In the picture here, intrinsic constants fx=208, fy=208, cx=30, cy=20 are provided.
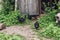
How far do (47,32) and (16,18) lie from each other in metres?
2.54

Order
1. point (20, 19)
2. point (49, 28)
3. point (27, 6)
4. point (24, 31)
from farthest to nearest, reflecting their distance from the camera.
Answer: point (27, 6)
point (20, 19)
point (24, 31)
point (49, 28)

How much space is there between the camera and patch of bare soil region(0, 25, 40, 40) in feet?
28.9

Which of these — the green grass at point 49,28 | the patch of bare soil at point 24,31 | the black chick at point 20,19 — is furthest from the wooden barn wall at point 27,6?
the patch of bare soil at point 24,31

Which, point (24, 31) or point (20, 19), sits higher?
point (20, 19)

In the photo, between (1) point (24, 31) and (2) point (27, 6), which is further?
(2) point (27, 6)

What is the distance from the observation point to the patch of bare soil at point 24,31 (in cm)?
881

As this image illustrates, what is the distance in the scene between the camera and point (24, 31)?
31.3 ft

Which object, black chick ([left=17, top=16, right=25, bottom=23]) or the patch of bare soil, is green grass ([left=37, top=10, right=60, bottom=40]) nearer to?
the patch of bare soil

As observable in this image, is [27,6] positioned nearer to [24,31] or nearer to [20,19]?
[20,19]

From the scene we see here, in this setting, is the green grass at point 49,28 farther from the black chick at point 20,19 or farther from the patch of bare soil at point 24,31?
the black chick at point 20,19

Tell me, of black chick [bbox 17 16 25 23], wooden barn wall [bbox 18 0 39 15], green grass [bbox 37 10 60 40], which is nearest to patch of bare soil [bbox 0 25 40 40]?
green grass [bbox 37 10 60 40]

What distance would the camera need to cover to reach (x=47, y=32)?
8820mm

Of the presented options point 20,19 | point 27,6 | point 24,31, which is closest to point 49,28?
point 24,31

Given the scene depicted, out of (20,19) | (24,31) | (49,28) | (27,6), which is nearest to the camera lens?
(49,28)
